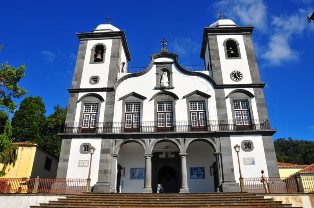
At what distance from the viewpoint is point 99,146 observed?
19.5 m

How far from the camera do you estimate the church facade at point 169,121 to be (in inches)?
739

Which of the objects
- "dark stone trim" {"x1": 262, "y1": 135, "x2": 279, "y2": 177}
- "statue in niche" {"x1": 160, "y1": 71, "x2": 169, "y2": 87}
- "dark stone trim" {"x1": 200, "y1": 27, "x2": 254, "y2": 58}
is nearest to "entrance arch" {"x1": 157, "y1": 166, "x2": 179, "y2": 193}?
"statue in niche" {"x1": 160, "y1": 71, "x2": 169, "y2": 87}

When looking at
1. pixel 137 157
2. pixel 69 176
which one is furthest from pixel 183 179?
pixel 69 176

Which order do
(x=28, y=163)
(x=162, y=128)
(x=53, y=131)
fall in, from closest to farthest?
(x=162, y=128), (x=28, y=163), (x=53, y=131)

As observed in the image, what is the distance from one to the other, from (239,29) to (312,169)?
41.2 feet

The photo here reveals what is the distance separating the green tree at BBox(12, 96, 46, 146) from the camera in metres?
31.7

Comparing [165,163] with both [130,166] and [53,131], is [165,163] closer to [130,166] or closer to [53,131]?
[130,166]

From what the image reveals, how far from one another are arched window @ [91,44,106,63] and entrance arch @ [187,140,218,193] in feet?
33.7

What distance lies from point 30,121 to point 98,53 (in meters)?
14.1

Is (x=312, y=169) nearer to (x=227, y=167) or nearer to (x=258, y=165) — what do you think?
(x=258, y=165)

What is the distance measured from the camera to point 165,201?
47.0 feet

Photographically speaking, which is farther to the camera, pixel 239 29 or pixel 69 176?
pixel 239 29

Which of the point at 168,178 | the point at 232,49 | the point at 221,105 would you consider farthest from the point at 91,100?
the point at 232,49

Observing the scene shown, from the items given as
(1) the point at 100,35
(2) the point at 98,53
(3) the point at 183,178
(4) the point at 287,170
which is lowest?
(3) the point at 183,178
